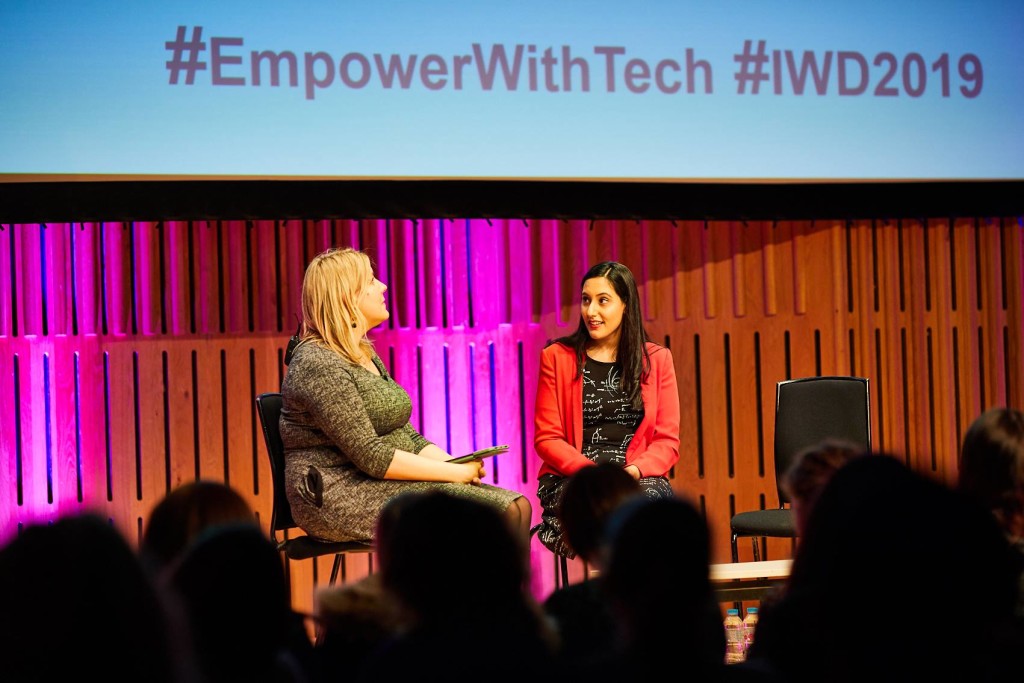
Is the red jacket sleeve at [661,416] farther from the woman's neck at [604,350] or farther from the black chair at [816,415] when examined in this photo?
the black chair at [816,415]

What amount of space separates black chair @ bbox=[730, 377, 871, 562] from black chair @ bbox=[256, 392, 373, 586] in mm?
1866

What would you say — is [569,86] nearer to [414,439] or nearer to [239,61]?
[239,61]

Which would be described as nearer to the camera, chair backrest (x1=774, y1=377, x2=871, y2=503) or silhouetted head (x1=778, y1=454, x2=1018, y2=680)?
silhouetted head (x1=778, y1=454, x2=1018, y2=680)

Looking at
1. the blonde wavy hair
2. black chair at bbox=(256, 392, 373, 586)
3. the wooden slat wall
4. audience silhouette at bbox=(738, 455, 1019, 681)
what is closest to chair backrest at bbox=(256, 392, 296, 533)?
black chair at bbox=(256, 392, 373, 586)

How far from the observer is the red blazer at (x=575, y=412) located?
3.88m

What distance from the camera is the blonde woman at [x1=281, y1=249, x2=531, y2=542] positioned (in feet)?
10.8

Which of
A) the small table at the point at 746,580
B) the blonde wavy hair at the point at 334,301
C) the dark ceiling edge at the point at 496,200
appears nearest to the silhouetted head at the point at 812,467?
the small table at the point at 746,580

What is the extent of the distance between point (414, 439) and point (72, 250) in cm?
198

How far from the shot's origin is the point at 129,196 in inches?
172

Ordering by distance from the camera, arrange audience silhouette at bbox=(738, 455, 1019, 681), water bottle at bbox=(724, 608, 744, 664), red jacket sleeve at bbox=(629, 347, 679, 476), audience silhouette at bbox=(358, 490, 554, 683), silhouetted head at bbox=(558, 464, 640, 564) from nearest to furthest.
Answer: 1. audience silhouette at bbox=(358, 490, 554, 683)
2. audience silhouette at bbox=(738, 455, 1019, 681)
3. silhouetted head at bbox=(558, 464, 640, 564)
4. water bottle at bbox=(724, 608, 744, 664)
5. red jacket sleeve at bbox=(629, 347, 679, 476)

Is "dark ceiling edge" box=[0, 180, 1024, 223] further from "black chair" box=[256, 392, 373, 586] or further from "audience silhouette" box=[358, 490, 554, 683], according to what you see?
"audience silhouette" box=[358, 490, 554, 683]

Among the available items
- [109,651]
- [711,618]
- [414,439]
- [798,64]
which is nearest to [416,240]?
[414,439]

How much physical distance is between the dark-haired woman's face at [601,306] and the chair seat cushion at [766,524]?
991mm

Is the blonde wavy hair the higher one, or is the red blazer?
the blonde wavy hair
